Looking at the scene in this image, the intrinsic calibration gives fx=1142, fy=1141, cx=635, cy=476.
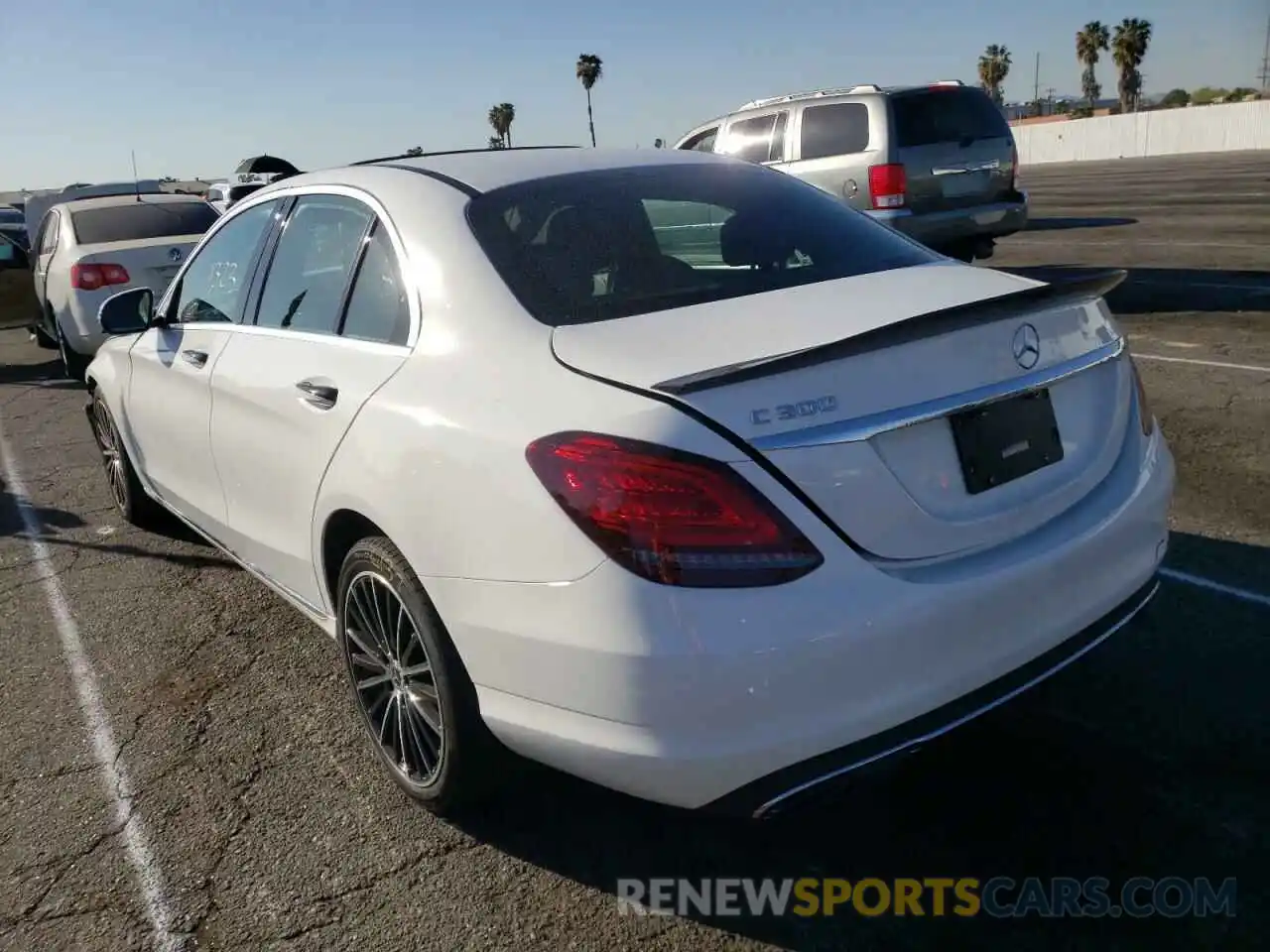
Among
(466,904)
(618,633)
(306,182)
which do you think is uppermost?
(306,182)

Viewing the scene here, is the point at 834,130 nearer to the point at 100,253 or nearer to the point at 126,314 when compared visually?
the point at 100,253

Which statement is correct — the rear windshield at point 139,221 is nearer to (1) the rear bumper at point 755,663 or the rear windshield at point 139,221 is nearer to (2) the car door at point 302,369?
(2) the car door at point 302,369

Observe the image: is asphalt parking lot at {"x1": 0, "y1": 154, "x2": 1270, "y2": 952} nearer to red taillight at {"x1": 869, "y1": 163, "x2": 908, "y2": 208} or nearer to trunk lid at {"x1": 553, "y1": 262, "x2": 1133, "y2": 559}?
trunk lid at {"x1": 553, "y1": 262, "x2": 1133, "y2": 559}

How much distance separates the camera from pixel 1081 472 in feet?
8.98

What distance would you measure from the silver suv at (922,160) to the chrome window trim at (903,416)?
812 centimetres

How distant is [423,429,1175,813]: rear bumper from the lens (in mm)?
2207

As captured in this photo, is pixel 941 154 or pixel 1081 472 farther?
pixel 941 154

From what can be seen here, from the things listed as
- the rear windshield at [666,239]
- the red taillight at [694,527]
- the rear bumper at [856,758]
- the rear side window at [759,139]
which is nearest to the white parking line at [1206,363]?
the rear windshield at [666,239]

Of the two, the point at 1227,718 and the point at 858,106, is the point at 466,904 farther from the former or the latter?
the point at 858,106

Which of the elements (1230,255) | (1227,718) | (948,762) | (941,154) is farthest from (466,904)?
(1230,255)

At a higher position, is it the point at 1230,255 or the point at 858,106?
the point at 858,106

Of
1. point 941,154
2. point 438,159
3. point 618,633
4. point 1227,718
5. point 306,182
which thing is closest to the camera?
point 618,633

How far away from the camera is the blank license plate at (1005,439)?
247cm

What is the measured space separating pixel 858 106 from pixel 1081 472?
8.95m
